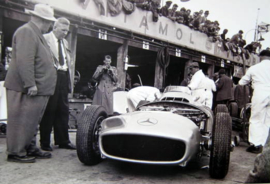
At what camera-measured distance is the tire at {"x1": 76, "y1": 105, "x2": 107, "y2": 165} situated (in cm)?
253

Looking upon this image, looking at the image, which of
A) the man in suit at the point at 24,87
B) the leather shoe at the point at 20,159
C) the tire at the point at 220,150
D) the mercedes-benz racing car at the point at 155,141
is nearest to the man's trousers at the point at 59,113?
the man in suit at the point at 24,87

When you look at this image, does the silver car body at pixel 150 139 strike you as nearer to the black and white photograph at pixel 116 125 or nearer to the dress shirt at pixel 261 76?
the black and white photograph at pixel 116 125

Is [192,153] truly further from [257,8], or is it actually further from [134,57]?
[134,57]

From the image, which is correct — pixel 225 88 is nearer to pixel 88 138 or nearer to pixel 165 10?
pixel 165 10

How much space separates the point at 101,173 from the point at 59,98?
1.43 m

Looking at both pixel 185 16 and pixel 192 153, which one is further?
pixel 185 16

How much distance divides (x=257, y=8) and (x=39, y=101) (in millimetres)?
2237

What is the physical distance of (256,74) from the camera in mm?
3822

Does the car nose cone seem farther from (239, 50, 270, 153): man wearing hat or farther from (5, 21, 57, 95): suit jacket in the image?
(239, 50, 270, 153): man wearing hat

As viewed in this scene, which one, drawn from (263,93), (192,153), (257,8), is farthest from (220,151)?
(263,93)

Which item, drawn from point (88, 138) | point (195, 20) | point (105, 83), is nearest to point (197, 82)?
point (105, 83)

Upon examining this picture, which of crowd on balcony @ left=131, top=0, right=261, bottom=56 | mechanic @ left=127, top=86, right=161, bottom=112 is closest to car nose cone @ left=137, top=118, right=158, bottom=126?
mechanic @ left=127, top=86, right=161, bottom=112

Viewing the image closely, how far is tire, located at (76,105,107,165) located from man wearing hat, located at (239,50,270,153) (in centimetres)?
239

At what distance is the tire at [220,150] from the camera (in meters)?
2.31
